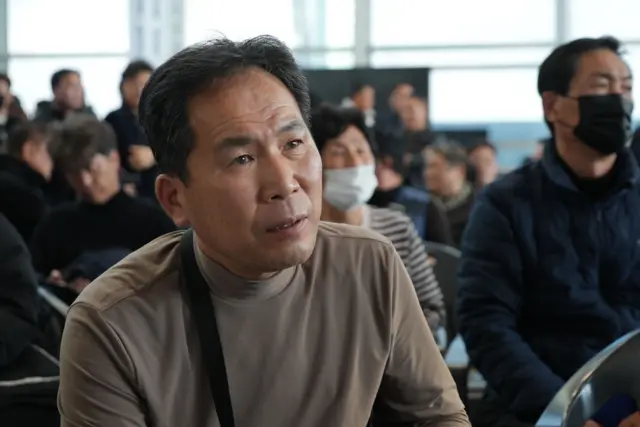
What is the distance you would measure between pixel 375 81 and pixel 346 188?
6607 mm

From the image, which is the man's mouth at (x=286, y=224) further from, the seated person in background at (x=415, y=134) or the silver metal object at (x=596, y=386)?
the seated person in background at (x=415, y=134)

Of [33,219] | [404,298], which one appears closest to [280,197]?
[404,298]

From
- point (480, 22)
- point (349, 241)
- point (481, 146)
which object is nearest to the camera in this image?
point (349, 241)

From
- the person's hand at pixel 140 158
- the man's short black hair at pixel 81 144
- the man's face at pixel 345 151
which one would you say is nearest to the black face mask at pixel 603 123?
the man's face at pixel 345 151

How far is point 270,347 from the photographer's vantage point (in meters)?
1.58

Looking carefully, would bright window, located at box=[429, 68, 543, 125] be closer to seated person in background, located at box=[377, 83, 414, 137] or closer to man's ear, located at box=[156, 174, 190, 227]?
seated person in background, located at box=[377, 83, 414, 137]

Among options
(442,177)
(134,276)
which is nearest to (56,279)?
(134,276)

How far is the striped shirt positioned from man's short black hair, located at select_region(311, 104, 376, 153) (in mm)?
271

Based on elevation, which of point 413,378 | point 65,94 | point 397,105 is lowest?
point 413,378

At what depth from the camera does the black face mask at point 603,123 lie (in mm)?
2736

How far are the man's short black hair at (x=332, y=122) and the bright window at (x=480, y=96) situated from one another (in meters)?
8.02

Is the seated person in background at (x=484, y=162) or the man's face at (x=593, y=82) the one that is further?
the seated person in background at (x=484, y=162)

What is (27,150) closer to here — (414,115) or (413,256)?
(413,256)

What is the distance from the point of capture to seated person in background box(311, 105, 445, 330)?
10.9 ft
